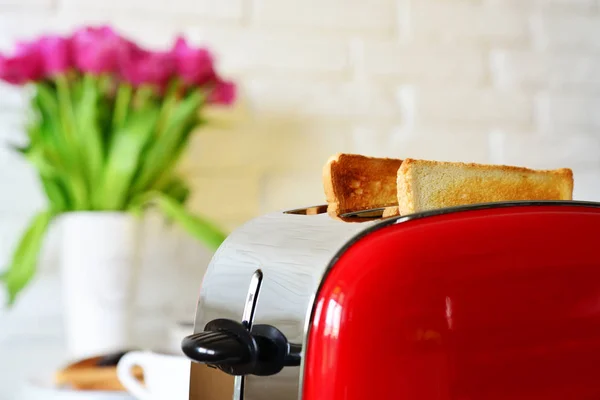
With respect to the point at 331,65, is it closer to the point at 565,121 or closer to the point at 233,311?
the point at 565,121

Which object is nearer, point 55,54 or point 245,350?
point 245,350

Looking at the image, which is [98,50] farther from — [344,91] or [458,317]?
[458,317]

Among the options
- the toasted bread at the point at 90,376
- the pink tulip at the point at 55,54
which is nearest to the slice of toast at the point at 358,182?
the toasted bread at the point at 90,376

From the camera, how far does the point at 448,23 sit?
1.28 m

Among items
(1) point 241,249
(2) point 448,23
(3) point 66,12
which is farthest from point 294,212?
(2) point 448,23

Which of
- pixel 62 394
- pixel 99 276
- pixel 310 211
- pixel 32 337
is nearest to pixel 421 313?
pixel 310 211

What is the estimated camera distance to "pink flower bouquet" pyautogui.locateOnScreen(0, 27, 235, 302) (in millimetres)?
894

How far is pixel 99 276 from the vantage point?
895mm

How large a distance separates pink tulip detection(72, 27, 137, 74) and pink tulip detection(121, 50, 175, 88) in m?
0.01

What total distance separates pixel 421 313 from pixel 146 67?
626mm

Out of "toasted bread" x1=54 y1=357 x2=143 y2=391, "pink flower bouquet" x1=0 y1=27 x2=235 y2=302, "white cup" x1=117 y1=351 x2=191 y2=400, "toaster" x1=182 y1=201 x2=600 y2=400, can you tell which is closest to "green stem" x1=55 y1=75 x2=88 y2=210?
"pink flower bouquet" x1=0 y1=27 x2=235 y2=302

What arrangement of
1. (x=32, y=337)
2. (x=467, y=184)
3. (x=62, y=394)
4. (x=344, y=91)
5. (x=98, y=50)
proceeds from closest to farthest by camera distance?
(x=467, y=184) < (x=62, y=394) < (x=98, y=50) < (x=32, y=337) < (x=344, y=91)

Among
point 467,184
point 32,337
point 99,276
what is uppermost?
point 467,184

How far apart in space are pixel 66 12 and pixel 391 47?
→ 1.78 feet
